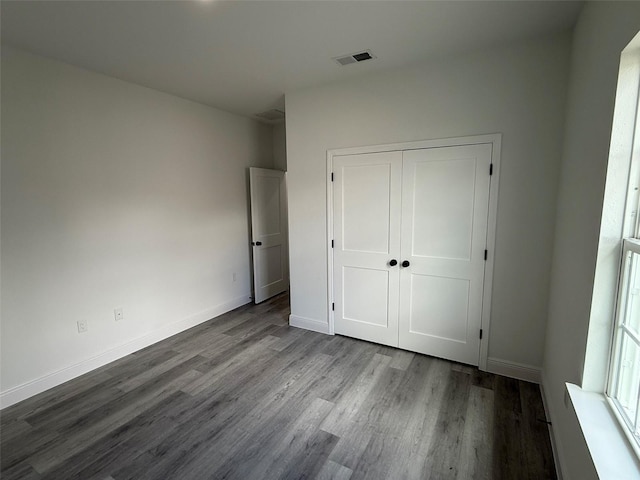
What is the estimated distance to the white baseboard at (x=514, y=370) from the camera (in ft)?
8.21

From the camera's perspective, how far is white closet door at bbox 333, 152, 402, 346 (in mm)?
2959

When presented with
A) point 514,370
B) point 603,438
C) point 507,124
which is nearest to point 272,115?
point 507,124

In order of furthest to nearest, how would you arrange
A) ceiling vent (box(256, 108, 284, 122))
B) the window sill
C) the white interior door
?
the white interior door, ceiling vent (box(256, 108, 284, 122)), the window sill

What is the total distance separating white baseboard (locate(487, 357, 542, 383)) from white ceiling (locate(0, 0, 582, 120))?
8.36ft

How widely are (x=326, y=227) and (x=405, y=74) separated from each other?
5.31ft

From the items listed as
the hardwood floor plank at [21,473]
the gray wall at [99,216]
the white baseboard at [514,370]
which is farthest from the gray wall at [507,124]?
the hardwood floor plank at [21,473]

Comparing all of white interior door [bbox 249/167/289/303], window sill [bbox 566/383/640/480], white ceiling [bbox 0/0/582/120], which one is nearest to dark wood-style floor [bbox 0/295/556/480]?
window sill [bbox 566/383/640/480]

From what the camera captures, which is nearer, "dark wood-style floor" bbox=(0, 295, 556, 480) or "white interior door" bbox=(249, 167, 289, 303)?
"dark wood-style floor" bbox=(0, 295, 556, 480)

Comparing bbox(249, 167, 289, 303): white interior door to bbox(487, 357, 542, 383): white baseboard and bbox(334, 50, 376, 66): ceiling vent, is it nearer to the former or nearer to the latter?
bbox(334, 50, 376, 66): ceiling vent

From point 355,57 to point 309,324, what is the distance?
9.08 ft

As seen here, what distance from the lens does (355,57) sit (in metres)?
2.56

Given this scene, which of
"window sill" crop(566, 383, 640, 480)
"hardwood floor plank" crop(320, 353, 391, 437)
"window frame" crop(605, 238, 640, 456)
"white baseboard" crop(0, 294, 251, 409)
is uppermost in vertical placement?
"window frame" crop(605, 238, 640, 456)

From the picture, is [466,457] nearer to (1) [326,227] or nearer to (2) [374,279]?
(2) [374,279]

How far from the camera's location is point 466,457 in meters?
1.81
